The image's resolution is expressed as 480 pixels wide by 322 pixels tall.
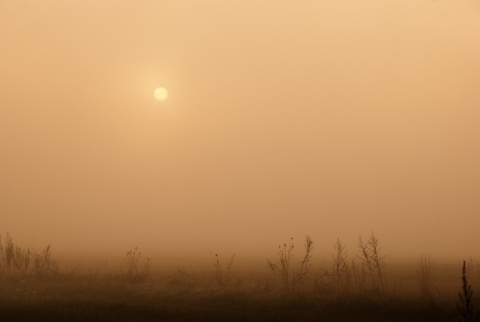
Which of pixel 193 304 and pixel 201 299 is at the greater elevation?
pixel 201 299

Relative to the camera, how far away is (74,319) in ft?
55.5

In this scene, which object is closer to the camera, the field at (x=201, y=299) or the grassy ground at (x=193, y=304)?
the grassy ground at (x=193, y=304)

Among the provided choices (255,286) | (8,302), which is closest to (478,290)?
(255,286)

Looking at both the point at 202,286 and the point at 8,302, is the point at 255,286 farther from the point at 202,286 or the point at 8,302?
the point at 8,302

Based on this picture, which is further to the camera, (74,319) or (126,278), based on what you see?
(126,278)

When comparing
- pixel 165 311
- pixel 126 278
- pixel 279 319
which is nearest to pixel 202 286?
pixel 126 278

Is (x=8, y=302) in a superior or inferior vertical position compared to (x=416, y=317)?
superior

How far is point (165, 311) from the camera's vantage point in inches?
767

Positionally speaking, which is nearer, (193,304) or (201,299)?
(193,304)

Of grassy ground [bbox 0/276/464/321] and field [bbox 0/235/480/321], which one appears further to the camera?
field [bbox 0/235/480/321]

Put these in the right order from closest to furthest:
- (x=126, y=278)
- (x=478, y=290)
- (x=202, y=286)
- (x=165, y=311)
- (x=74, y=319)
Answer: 1. (x=74, y=319)
2. (x=165, y=311)
3. (x=478, y=290)
4. (x=202, y=286)
5. (x=126, y=278)

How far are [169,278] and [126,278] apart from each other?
9.21ft

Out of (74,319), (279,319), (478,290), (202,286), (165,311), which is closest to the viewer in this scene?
(74,319)

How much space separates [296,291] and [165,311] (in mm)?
8867
